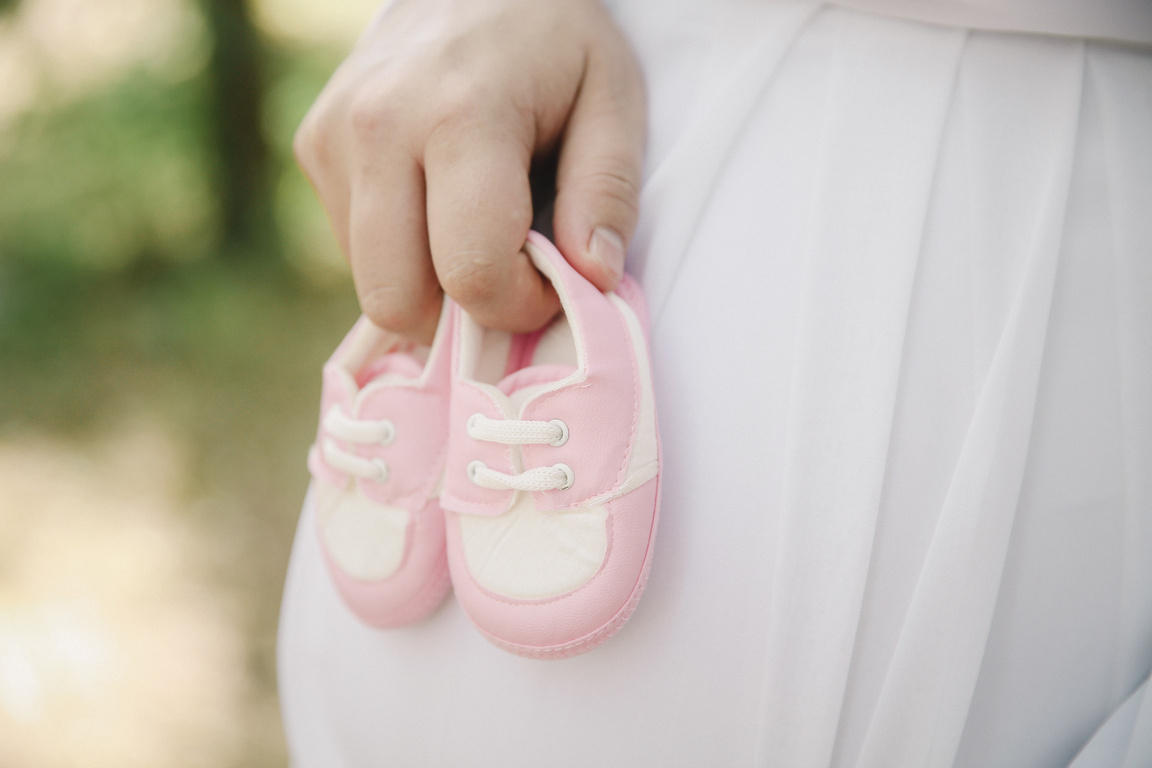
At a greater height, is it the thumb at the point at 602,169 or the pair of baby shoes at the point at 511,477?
the thumb at the point at 602,169

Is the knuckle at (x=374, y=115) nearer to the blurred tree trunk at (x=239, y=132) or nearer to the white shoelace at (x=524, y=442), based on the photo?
the white shoelace at (x=524, y=442)

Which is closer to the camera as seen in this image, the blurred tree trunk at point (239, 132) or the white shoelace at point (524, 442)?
the white shoelace at point (524, 442)

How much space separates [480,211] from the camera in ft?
1.70

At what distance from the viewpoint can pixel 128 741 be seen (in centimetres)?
130

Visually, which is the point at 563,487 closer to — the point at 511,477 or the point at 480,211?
the point at 511,477

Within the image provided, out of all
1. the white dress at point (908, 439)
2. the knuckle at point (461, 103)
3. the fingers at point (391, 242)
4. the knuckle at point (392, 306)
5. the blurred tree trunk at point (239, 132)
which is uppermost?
the blurred tree trunk at point (239, 132)

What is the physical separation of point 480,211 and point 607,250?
0.32ft

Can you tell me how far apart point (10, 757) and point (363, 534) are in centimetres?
116

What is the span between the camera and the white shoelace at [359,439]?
2.01 feet

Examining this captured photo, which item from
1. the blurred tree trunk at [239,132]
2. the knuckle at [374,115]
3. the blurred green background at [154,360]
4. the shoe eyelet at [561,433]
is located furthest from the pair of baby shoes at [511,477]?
the blurred tree trunk at [239,132]

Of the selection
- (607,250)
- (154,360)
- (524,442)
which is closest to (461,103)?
(607,250)

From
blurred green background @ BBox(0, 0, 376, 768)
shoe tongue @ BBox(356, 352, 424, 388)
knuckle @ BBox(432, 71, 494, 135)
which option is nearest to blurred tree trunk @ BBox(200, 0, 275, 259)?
blurred green background @ BBox(0, 0, 376, 768)

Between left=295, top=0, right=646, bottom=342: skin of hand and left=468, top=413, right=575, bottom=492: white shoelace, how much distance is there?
89 mm

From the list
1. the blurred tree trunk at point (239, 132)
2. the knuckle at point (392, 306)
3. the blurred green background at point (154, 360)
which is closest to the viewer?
the knuckle at point (392, 306)
